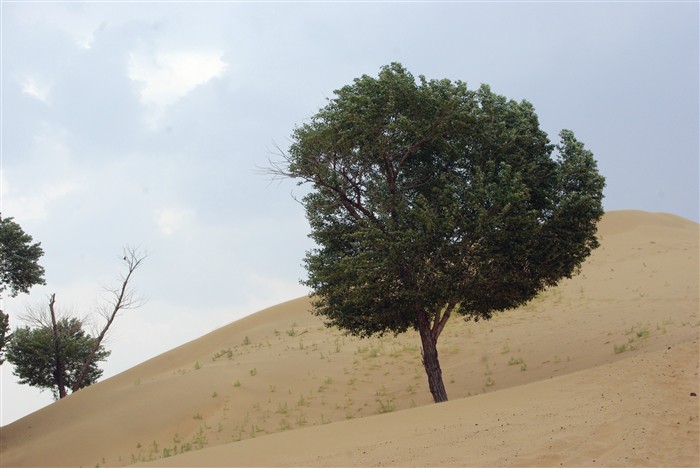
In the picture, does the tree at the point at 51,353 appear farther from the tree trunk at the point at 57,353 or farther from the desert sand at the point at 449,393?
the desert sand at the point at 449,393

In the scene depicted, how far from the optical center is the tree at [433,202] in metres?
14.9

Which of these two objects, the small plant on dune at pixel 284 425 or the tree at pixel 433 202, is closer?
the tree at pixel 433 202

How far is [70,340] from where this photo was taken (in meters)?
34.3

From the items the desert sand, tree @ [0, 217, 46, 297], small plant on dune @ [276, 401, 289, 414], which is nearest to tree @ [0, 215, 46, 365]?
tree @ [0, 217, 46, 297]

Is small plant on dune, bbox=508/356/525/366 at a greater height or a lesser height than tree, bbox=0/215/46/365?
lesser

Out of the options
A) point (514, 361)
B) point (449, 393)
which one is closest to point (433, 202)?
point (449, 393)

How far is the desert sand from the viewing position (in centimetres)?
950

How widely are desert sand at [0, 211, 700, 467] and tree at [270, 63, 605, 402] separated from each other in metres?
2.75

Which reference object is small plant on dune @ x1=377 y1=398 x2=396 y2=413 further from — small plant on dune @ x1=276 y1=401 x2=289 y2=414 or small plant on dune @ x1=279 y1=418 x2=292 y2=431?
small plant on dune @ x1=276 y1=401 x2=289 y2=414

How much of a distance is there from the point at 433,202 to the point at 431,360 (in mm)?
4172

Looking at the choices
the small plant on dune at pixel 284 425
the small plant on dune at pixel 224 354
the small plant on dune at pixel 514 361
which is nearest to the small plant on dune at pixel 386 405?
the small plant on dune at pixel 284 425

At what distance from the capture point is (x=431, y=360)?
16156mm

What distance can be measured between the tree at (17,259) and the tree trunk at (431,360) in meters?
17.2

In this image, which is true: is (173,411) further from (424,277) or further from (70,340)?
(70,340)
